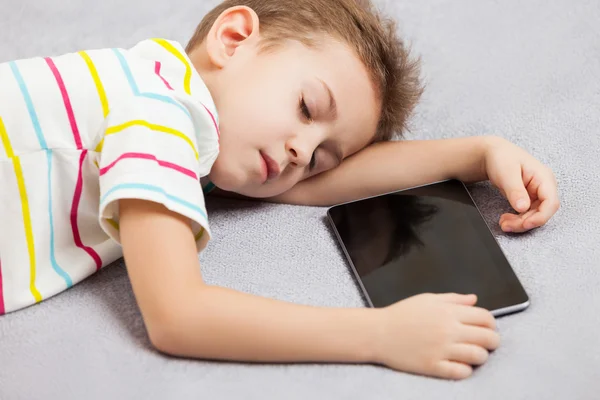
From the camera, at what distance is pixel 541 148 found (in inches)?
46.2

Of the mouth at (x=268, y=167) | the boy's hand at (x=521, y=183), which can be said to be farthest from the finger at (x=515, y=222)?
the mouth at (x=268, y=167)

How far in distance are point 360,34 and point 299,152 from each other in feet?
0.69

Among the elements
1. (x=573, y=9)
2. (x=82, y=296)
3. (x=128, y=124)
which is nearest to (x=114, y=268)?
(x=82, y=296)

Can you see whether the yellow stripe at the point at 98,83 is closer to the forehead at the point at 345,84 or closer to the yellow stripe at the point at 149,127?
the yellow stripe at the point at 149,127

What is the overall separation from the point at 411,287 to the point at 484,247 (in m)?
0.12

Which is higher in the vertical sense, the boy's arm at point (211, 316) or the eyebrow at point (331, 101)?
the eyebrow at point (331, 101)

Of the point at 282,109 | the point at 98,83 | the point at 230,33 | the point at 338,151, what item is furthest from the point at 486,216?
the point at 98,83

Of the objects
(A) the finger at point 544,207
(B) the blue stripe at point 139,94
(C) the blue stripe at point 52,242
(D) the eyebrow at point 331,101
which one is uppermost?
(B) the blue stripe at point 139,94

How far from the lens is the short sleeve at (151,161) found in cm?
82

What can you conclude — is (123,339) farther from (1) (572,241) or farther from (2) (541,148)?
(2) (541,148)

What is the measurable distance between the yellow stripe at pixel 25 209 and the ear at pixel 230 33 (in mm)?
290

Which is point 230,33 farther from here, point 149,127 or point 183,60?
point 149,127

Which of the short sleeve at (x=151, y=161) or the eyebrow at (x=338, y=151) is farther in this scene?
the eyebrow at (x=338, y=151)

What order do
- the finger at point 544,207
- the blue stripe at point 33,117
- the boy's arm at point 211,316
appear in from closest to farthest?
the boy's arm at point 211,316, the blue stripe at point 33,117, the finger at point 544,207
